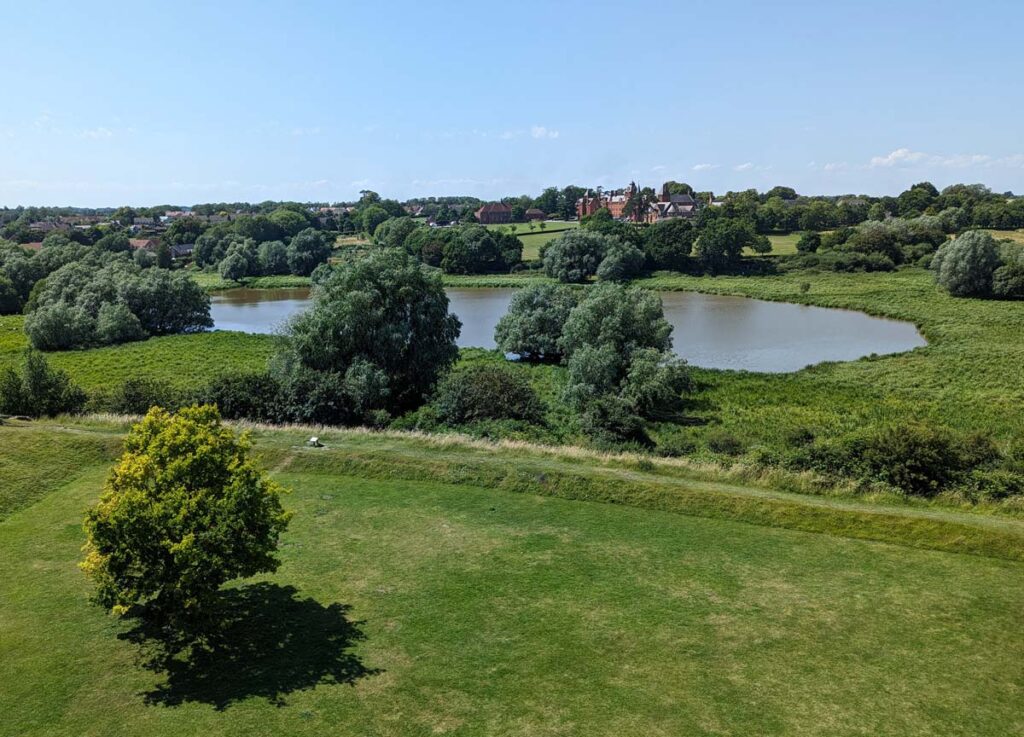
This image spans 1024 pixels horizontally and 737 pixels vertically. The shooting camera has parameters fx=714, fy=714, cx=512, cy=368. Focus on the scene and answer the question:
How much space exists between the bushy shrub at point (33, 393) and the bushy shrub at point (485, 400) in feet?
50.0

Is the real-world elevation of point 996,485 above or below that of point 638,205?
below

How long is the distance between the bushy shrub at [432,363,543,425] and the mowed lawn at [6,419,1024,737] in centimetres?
1046

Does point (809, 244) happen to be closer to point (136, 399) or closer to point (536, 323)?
point (536, 323)

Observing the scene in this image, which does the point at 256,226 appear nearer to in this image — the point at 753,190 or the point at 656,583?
the point at 753,190

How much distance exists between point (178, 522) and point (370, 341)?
2119cm

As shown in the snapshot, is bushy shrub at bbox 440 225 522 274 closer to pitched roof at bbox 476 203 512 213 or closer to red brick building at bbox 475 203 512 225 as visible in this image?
red brick building at bbox 475 203 512 225

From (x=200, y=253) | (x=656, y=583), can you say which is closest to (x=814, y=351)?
(x=656, y=583)

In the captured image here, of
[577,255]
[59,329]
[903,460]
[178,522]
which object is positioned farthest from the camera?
[577,255]

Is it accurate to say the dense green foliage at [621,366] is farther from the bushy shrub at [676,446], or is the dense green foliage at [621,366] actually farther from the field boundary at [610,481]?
the field boundary at [610,481]

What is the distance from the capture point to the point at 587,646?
43.7ft

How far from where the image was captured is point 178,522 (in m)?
12.0

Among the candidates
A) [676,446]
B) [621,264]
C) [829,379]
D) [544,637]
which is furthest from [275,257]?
[544,637]

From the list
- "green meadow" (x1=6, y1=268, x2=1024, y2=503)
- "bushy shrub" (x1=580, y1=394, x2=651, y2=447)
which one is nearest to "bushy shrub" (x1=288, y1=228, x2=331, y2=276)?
"green meadow" (x1=6, y1=268, x2=1024, y2=503)

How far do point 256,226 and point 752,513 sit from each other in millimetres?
126393
